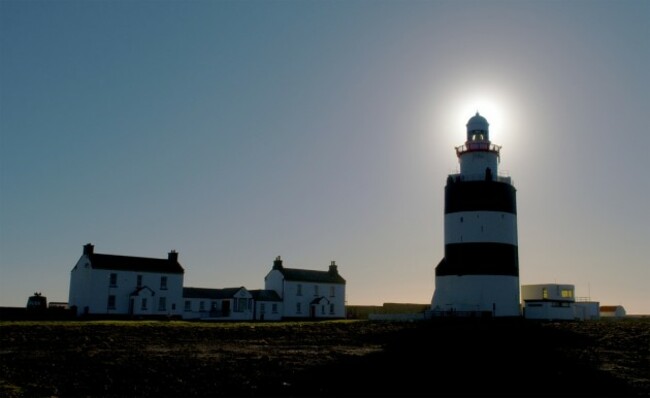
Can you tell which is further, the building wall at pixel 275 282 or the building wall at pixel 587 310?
the building wall at pixel 275 282

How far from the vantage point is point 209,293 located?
69.1m

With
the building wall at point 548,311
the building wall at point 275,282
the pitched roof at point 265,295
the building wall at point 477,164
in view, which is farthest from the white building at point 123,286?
the building wall at point 548,311

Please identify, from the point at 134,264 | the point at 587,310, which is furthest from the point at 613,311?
the point at 134,264

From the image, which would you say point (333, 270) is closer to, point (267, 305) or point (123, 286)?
point (267, 305)

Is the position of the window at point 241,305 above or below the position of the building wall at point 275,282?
below

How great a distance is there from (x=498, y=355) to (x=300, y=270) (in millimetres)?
47135

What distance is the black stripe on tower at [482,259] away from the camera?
44.3 metres

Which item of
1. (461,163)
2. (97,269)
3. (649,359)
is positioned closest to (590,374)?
(649,359)

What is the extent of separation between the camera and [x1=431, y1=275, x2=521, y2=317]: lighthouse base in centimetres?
4431

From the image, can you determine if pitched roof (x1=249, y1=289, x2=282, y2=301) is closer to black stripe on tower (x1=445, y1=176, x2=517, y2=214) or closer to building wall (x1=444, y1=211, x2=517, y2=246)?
building wall (x1=444, y1=211, x2=517, y2=246)

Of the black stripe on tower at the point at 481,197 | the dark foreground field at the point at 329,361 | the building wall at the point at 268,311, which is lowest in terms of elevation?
the dark foreground field at the point at 329,361

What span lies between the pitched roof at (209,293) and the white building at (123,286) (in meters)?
1.70

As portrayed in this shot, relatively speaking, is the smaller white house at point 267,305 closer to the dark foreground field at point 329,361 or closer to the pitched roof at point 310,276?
the pitched roof at point 310,276

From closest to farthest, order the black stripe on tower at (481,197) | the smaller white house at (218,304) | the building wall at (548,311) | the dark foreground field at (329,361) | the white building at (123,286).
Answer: the dark foreground field at (329,361) → the black stripe on tower at (481,197) → the building wall at (548,311) → the white building at (123,286) → the smaller white house at (218,304)
